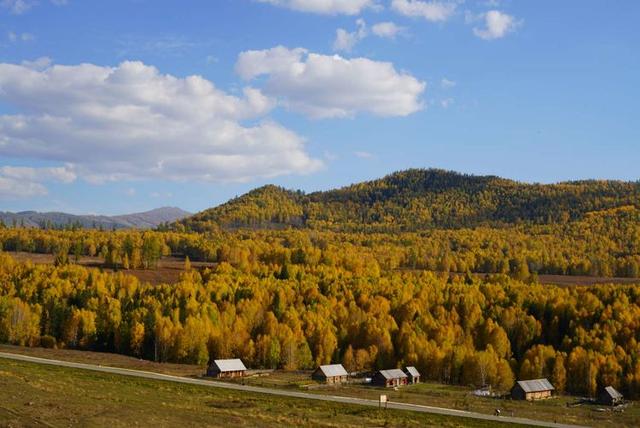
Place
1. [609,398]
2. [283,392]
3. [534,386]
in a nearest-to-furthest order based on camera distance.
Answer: [283,392]
[609,398]
[534,386]

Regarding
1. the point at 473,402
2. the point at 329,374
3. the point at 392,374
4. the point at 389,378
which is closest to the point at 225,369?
the point at 329,374

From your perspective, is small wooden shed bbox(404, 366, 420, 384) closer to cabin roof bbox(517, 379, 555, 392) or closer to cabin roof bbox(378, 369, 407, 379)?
cabin roof bbox(378, 369, 407, 379)

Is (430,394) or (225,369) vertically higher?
(225,369)

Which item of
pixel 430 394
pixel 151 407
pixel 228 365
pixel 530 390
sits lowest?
pixel 430 394

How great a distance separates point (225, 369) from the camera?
91.8 meters

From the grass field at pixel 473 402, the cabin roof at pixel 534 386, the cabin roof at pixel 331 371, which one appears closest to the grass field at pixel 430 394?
the grass field at pixel 473 402

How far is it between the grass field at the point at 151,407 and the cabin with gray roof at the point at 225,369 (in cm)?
1515

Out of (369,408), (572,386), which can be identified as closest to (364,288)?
(572,386)

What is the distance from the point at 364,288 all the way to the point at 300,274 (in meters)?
32.1

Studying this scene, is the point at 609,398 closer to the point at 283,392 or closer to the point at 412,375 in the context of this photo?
the point at 412,375

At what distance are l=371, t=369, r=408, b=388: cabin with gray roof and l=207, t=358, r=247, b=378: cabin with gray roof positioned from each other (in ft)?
60.4

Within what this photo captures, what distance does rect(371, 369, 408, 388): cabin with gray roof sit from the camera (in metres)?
92.9

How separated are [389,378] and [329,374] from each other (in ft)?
26.4

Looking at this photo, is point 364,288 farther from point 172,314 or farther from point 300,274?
point 172,314
